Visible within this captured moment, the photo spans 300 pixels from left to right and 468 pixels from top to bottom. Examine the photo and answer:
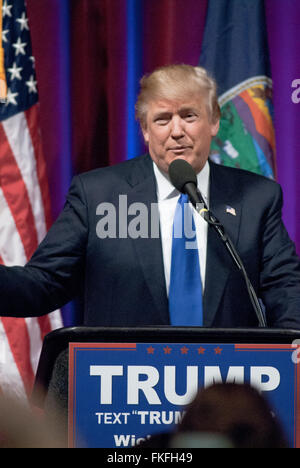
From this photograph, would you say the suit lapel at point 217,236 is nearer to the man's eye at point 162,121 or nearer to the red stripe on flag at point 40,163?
the man's eye at point 162,121

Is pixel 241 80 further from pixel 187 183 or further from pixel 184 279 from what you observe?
pixel 187 183

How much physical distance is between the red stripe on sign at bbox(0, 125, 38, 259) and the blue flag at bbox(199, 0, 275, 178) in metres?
0.81

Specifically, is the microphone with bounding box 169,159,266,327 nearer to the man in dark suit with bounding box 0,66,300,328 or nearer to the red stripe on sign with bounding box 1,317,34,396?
the man in dark suit with bounding box 0,66,300,328

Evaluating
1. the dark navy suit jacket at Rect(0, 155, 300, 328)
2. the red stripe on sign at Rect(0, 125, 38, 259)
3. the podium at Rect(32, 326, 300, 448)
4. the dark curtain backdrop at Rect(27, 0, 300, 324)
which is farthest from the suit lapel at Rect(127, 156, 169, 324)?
the dark curtain backdrop at Rect(27, 0, 300, 324)

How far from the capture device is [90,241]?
2010 mm

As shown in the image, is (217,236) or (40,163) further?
(40,163)

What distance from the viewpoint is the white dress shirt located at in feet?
6.36

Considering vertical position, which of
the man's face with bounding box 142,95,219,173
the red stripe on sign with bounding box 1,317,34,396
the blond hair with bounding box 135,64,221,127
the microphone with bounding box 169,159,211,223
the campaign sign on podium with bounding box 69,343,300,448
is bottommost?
the red stripe on sign with bounding box 1,317,34,396

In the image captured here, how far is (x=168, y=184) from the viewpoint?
6.90 feet

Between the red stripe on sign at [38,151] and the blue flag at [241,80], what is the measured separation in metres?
0.71

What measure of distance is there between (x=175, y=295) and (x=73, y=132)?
1.46m

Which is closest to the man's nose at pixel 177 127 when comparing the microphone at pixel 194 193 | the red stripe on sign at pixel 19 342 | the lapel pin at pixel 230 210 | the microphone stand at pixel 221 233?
the lapel pin at pixel 230 210

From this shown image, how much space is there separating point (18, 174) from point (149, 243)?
1.06 m

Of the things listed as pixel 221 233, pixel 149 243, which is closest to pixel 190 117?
pixel 149 243
